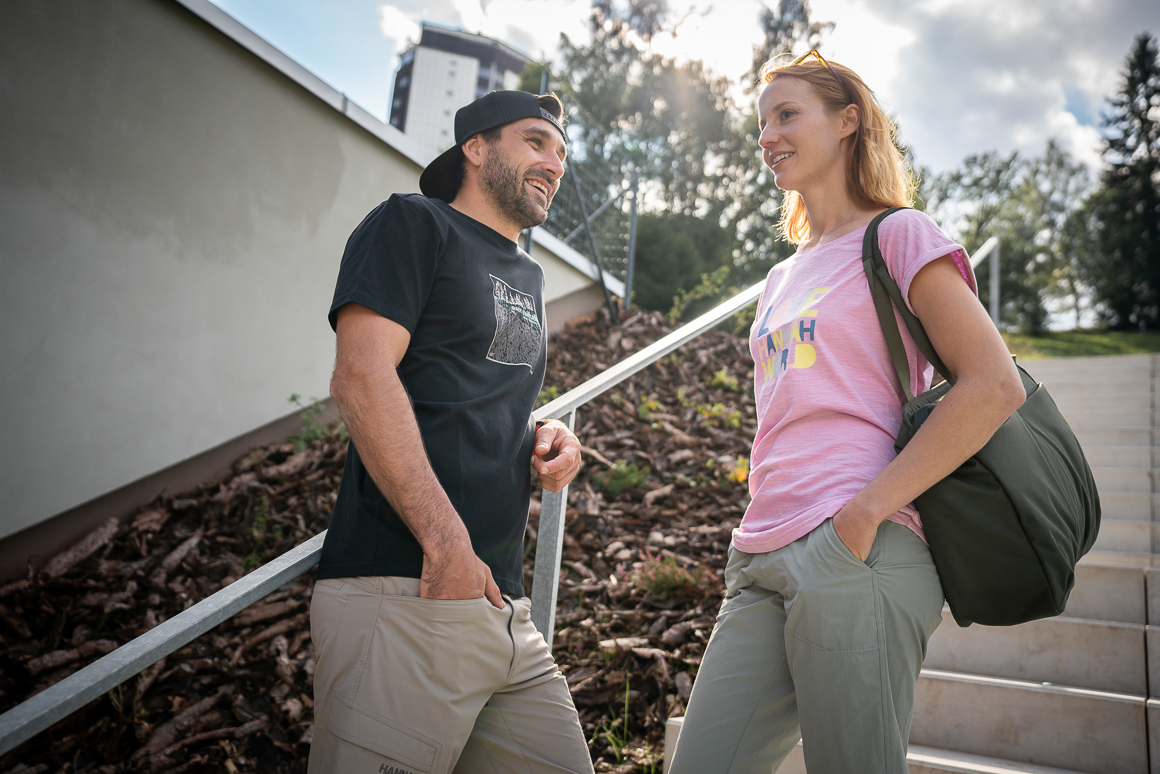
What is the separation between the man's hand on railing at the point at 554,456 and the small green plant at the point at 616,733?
3.91 feet

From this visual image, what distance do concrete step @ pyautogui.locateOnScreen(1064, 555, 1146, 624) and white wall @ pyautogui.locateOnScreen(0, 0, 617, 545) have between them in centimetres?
491

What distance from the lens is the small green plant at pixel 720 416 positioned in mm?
5270

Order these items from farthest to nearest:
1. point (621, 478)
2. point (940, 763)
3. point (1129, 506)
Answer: point (621, 478) < point (1129, 506) < point (940, 763)

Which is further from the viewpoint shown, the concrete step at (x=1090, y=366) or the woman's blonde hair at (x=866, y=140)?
the concrete step at (x=1090, y=366)

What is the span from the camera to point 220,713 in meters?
2.81

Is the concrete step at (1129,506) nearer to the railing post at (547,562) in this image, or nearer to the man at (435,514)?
the railing post at (547,562)

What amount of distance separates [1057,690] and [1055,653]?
0.33m

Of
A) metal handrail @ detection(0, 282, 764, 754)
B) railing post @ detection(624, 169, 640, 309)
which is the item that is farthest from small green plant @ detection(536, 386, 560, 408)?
metal handrail @ detection(0, 282, 764, 754)

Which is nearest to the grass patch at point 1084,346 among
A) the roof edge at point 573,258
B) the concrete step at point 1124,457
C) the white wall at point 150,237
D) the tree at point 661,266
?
the tree at point 661,266

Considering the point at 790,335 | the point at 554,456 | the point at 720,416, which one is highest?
the point at 720,416

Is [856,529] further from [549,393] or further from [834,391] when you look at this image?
[549,393]

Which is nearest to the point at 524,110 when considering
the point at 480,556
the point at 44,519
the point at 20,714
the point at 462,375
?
the point at 462,375

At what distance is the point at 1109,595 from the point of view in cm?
275

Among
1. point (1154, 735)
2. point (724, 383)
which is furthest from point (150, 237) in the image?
point (1154, 735)
